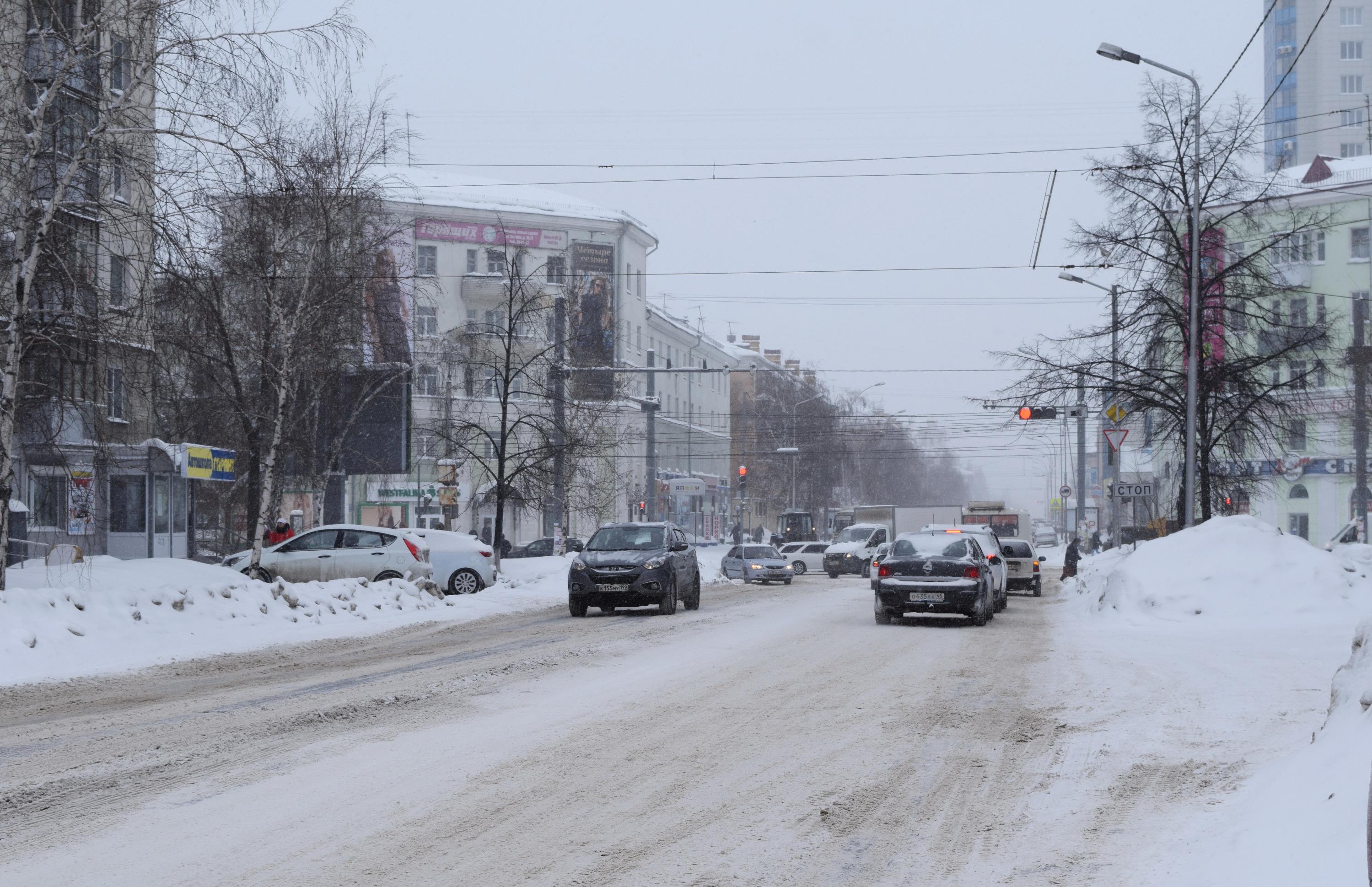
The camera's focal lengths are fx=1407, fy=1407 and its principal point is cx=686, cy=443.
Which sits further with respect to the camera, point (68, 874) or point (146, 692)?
point (146, 692)

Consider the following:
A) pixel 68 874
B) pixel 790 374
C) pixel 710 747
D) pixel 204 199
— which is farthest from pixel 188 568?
pixel 790 374

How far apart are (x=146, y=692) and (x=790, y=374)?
333 feet

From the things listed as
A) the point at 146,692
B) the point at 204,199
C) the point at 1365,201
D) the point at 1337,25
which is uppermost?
the point at 1337,25

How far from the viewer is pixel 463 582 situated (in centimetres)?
3034

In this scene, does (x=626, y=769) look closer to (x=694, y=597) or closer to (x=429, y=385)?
(x=694, y=597)

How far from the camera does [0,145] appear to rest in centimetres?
1573

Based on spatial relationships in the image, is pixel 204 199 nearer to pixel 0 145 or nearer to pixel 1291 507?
pixel 0 145

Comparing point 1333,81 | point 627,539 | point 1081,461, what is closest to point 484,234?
point 1081,461

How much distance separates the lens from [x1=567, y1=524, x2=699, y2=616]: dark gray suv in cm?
2400

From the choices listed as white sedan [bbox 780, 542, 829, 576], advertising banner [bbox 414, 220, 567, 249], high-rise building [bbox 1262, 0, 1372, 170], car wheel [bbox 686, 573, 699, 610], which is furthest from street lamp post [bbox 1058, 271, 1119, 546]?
high-rise building [bbox 1262, 0, 1372, 170]

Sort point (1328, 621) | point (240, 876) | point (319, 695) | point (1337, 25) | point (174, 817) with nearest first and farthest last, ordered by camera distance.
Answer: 1. point (240, 876)
2. point (174, 817)
3. point (319, 695)
4. point (1328, 621)
5. point (1337, 25)

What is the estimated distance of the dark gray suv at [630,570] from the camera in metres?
24.0

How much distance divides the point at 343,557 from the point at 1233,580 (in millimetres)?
15917

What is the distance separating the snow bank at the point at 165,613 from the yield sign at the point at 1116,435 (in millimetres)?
14774
